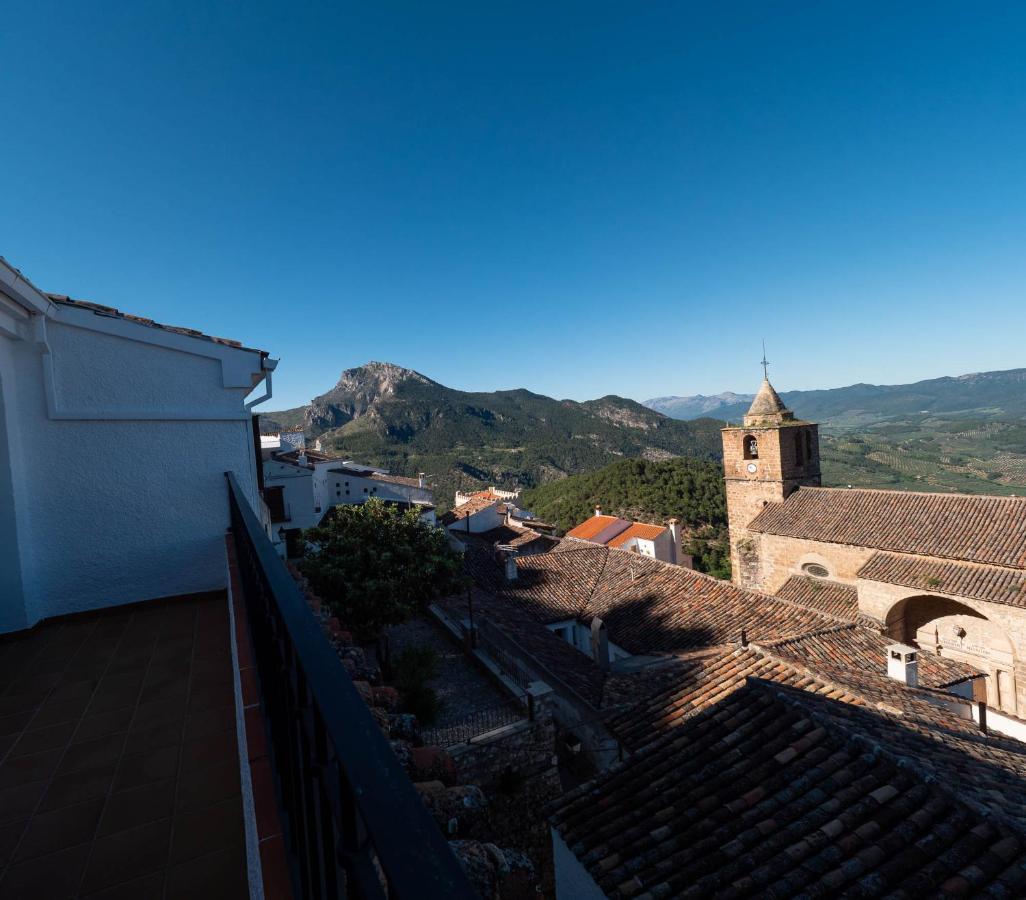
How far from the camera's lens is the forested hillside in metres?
35.0

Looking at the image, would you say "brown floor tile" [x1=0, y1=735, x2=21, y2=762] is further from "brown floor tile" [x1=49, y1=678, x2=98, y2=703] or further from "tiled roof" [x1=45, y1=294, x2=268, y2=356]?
"tiled roof" [x1=45, y1=294, x2=268, y2=356]

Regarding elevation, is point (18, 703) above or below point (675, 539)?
above

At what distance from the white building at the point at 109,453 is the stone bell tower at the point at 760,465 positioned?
21881mm

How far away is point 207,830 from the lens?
6.37 feet

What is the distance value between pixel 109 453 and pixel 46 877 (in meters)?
3.67

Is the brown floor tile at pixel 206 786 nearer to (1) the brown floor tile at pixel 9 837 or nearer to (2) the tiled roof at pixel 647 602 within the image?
(1) the brown floor tile at pixel 9 837

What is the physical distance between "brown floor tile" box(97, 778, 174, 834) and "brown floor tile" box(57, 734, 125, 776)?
25cm

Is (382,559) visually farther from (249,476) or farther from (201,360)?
(201,360)

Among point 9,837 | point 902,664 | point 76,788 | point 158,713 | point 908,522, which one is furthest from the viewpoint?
point 908,522

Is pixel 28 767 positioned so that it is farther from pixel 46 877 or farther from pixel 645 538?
pixel 645 538

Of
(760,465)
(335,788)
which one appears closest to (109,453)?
(335,788)

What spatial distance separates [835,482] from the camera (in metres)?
55.6

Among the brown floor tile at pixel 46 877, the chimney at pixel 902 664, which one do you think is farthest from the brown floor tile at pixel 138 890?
the chimney at pixel 902 664

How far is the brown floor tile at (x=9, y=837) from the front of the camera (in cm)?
186
